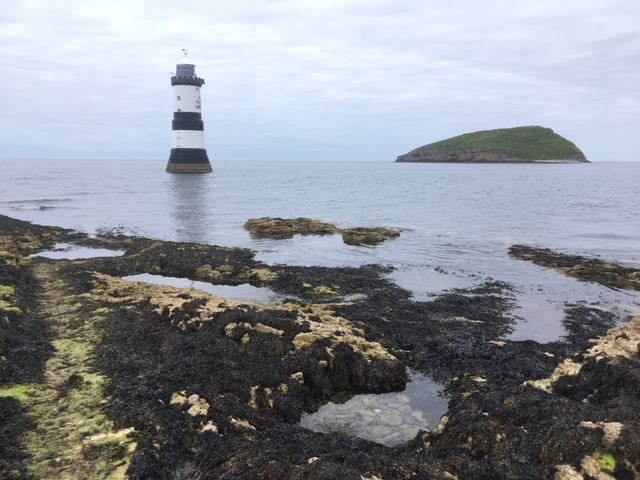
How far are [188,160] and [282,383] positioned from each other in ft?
279

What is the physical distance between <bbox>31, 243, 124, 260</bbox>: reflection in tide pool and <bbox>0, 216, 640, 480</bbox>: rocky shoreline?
752 cm

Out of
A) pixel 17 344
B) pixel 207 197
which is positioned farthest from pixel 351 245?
pixel 207 197

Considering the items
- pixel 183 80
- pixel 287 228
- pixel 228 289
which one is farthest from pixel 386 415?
pixel 183 80

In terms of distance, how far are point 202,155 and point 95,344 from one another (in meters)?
82.2

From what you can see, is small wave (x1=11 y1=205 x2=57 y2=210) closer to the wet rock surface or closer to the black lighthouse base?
the wet rock surface

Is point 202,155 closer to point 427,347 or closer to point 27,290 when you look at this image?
point 27,290

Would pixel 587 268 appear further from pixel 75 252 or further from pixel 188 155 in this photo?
pixel 188 155

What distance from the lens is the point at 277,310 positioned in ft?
42.4

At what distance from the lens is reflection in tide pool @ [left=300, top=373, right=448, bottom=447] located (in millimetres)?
8273

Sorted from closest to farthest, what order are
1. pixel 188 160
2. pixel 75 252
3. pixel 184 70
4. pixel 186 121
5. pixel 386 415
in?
Answer: 1. pixel 386 415
2. pixel 75 252
3. pixel 184 70
4. pixel 186 121
5. pixel 188 160

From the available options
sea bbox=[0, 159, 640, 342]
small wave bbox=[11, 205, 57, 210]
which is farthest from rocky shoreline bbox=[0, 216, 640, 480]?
small wave bbox=[11, 205, 57, 210]

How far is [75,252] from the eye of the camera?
25172 mm

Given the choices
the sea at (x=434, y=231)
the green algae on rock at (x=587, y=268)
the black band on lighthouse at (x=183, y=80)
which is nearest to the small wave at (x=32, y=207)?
the sea at (x=434, y=231)

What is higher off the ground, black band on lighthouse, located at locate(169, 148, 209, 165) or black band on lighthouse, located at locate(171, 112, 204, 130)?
black band on lighthouse, located at locate(171, 112, 204, 130)
